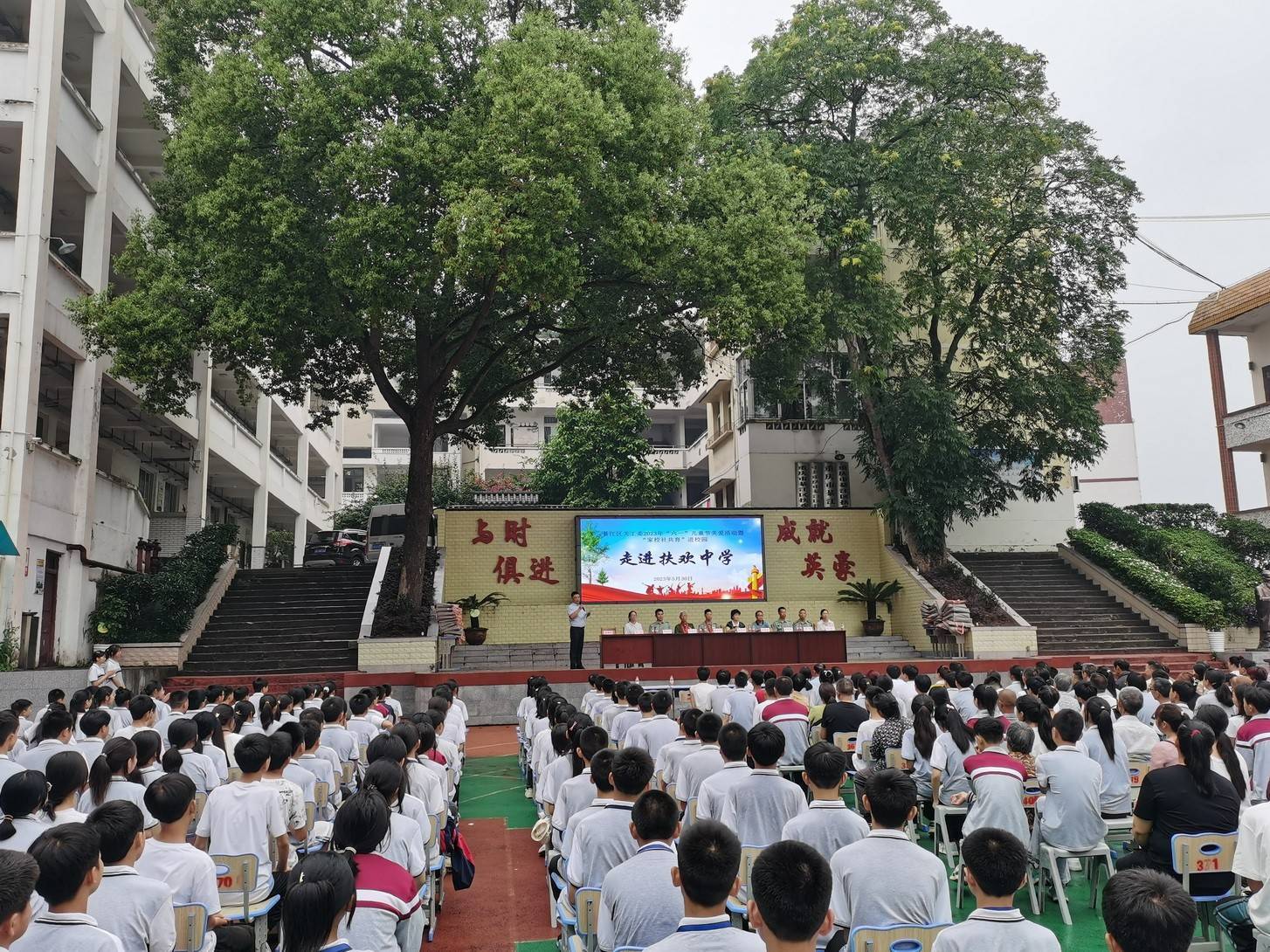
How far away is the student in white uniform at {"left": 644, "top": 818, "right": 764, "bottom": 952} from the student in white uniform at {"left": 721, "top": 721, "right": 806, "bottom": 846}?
2028 mm

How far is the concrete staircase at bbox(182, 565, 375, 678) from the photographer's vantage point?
59.5 feet

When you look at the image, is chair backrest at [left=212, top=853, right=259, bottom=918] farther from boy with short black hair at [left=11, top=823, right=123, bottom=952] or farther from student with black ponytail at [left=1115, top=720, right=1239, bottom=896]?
student with black ponytail at [left=1115, top=720, right=1239, bottom=896]

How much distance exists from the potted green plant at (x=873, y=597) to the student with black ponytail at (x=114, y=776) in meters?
19.6

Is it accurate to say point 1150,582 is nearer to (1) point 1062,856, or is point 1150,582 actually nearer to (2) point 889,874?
(1) point 1062,856

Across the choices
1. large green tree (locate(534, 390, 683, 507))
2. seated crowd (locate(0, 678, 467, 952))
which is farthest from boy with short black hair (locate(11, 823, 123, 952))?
large green tree (locate(534, 390, 683, 507))

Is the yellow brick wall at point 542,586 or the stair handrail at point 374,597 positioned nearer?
the stair handrail at point 374,597

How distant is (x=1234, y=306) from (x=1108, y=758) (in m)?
23.3

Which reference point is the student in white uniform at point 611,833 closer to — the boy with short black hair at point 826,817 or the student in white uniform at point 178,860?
the boy with short black hair at point 826,817

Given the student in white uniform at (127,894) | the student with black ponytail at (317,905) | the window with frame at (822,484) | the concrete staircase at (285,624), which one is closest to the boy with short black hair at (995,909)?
the student with black ponytail at (317,905)

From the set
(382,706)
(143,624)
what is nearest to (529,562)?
(143,624)

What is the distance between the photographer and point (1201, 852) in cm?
480

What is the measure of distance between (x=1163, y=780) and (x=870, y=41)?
65.4ft

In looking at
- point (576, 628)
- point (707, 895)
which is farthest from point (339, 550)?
point (707, 895)

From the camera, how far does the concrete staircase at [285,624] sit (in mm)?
→ 18125
